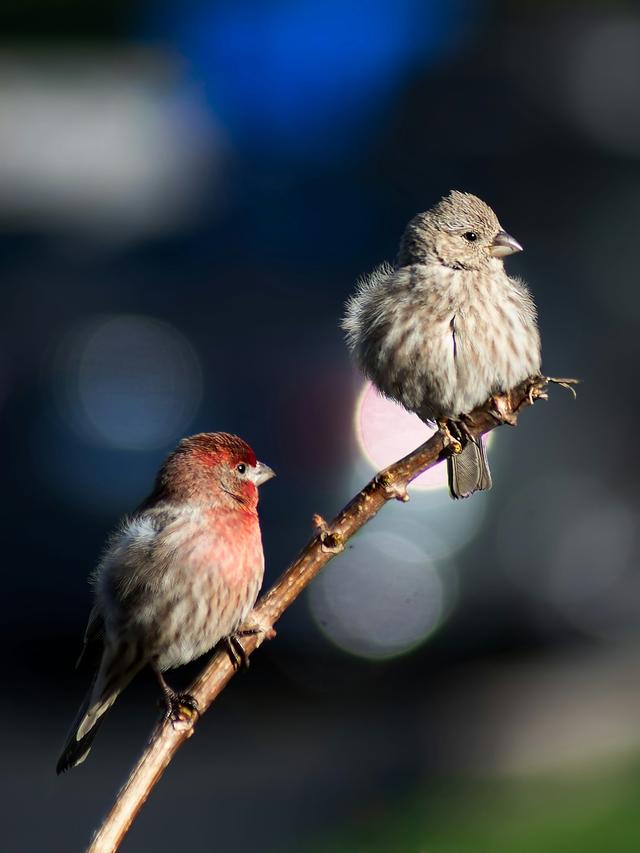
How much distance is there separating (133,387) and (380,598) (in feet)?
5.70

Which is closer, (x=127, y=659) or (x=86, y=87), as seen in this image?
(x=127, y=659)

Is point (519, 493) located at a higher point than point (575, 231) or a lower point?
lower

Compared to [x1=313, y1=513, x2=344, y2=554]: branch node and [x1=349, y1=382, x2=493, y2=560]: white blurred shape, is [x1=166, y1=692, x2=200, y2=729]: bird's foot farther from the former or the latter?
[x1=349, y1=382, x2=493, y2=560]: white blurred shape

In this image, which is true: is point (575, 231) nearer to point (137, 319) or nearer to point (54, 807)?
point (137, 319)

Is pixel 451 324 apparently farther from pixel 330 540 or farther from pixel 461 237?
pixel 330 540

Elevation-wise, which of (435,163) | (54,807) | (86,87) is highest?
(435,163)

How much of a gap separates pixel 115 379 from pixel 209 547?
3.25 meters

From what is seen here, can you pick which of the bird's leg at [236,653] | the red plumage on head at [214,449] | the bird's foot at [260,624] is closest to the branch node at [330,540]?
the bird's foot at [260,624]

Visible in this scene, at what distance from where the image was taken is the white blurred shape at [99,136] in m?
11.1

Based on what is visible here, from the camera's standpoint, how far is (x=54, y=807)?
7555mm

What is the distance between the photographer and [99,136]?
755 inches

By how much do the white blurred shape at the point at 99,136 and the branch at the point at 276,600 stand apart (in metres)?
6.90

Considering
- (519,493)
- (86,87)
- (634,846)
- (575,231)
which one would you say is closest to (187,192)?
(575,231)

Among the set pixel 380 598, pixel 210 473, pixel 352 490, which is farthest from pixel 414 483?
pixel 210 473
